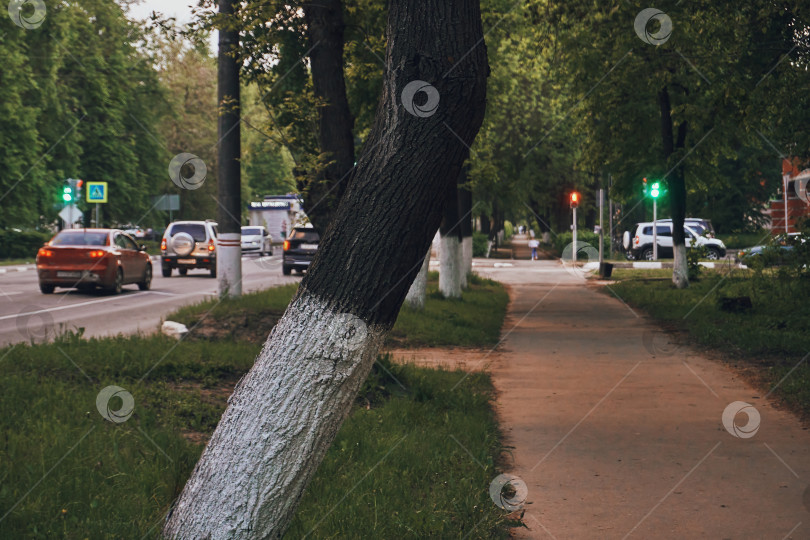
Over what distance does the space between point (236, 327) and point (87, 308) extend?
8.45 m

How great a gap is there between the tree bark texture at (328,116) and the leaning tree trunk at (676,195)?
15.2 metres

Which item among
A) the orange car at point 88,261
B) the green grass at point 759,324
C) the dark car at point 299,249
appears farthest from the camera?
the dark car at point 299,249

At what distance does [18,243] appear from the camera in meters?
46.7

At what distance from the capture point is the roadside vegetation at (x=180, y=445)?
484 cm

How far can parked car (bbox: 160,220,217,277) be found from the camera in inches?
1309

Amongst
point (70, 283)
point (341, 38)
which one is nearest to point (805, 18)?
point (341, 38)

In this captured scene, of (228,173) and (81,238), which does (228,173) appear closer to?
(228,173)

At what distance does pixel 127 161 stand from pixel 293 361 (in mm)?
52471

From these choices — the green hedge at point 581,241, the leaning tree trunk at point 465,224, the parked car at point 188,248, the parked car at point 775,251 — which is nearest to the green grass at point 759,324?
the parked car at point 775,251

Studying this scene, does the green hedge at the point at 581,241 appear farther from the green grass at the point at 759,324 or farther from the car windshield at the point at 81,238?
the car windshield at the point at 81,238

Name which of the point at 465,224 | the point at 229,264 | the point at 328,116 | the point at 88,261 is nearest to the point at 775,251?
the point at 328,116

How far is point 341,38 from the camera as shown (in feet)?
36.0

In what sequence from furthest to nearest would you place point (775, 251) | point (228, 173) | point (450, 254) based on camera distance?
point (450, 254) → point (775, 251) → point (228, 173)

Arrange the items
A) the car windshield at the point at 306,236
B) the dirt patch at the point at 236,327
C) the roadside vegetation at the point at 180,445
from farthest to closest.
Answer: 1. the car windshield at the point at 306,236
2. the dirt patch at the point at 236,327
3. the roadside vegetation at the point at 180,445
